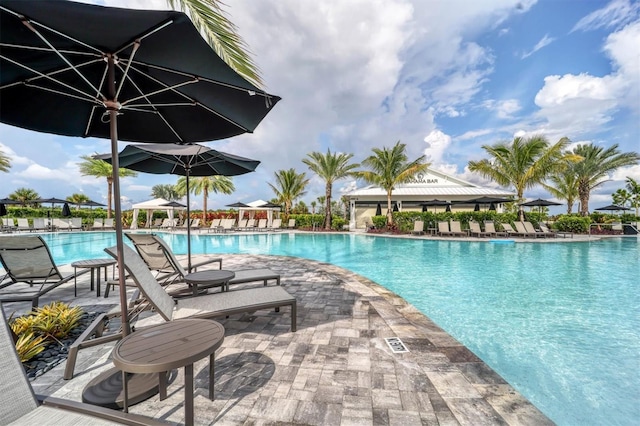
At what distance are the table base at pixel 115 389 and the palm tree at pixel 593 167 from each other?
31146 mm

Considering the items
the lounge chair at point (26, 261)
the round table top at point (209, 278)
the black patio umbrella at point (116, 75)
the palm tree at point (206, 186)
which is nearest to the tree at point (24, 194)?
the palm tree at point (206, 186)

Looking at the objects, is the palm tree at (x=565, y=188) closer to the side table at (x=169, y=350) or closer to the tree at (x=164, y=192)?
the side table at (x=169, y=350)

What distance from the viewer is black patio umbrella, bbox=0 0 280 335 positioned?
5.28 ft

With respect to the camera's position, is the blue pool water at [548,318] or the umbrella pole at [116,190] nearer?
the umbrella pole at [116,190]

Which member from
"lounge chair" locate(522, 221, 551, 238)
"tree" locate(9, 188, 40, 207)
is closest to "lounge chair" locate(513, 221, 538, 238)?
"lounge chair" locate(522, 221, 551, 238)

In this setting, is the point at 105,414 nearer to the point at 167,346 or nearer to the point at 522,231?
the point at 167,346

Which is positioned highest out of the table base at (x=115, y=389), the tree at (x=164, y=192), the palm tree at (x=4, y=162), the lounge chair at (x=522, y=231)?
the tree at (x=164, y=192)

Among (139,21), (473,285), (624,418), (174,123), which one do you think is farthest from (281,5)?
(624,418)

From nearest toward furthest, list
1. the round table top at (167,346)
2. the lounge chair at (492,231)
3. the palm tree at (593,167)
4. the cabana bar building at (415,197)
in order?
1. the round table top at (167,346)
2. the lounge chair at (492,231)
3. the palm tree at (593,167)
4. the cabana bar building at (415,197)

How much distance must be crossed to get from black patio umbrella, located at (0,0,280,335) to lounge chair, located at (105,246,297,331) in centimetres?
21

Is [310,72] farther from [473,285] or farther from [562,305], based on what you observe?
[562,305]

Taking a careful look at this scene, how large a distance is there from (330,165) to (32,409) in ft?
70.0

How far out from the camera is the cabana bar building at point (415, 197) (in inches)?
957

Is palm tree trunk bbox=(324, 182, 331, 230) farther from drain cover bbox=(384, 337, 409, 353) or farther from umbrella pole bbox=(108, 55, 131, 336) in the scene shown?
umbrella pole bbox=(108, 55, 131, 336)
